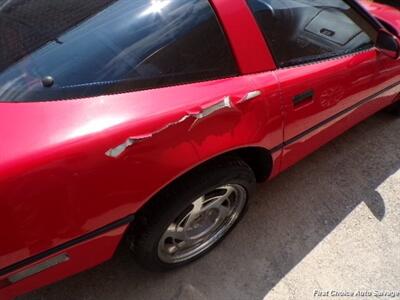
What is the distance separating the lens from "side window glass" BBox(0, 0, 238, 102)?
1.41 metres

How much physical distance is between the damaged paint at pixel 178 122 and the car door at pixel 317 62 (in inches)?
14.5

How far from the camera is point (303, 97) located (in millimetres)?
1920

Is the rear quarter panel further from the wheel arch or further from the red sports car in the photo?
the wheel arch

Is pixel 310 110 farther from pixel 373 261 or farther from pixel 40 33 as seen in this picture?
pixel 40 33

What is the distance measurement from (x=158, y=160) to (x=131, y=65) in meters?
0.38

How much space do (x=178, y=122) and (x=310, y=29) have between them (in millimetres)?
1045

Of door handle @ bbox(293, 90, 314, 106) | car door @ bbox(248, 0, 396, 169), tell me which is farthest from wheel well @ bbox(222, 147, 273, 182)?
door handle @ bbox(293, 90, 314, 106)

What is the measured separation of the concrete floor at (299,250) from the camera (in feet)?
6.62

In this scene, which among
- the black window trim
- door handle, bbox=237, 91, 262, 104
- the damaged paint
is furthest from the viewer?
the black window trim

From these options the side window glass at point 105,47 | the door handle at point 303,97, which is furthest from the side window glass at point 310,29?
the side window glass at point 105,47

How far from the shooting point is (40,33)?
156 centimetres

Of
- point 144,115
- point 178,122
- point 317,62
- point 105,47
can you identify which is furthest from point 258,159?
point 105,47

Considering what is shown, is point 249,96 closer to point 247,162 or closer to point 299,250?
point 247,162

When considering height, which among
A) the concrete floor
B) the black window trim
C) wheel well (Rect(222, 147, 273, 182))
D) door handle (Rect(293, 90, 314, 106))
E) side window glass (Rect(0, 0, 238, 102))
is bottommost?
the concrete floor
